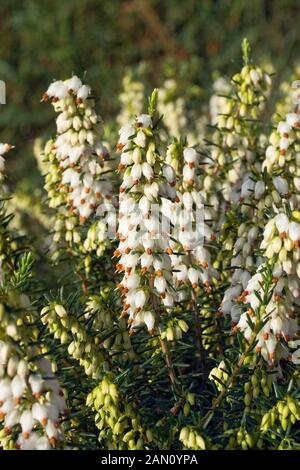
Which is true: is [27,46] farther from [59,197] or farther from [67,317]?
[67,317]

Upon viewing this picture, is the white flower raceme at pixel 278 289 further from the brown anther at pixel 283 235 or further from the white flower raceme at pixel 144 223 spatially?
the white flower raceme at pixel 144 223

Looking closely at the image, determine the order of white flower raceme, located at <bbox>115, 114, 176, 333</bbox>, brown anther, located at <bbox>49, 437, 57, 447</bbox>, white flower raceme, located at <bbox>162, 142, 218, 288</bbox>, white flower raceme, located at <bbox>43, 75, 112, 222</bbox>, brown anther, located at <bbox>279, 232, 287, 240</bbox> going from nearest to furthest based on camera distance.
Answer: brown anther, located at <bbox>49, 437, 57, 447</bbox> < brown anther, located at <bbox>279, 232, 287, 240</bbox> < white flower raceme, located at <bbox>115, 114, 176, 333</bbox> < white flower raceme, located at <bbox>162, 142, 218, 288</bbox> < white flower raceme, located at <bbox>43, 75, 112, 222</bbox>

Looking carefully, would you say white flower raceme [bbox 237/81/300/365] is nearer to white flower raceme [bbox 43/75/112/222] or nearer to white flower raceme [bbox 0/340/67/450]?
white flower raceme [bbox 0/340/67/450]

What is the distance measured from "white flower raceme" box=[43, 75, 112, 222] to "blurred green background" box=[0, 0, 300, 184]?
10.8 meters

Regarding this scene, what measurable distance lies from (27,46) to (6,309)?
14.7m

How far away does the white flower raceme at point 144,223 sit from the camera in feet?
15.3

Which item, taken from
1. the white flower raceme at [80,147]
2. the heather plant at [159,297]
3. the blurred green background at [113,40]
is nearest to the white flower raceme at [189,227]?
the heather plant at [159,297]

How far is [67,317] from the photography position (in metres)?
4.83

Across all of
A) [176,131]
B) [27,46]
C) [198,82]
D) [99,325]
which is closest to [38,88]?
[27,46]

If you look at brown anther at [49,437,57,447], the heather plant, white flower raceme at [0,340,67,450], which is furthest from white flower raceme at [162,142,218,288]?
brown anther at [49,437,57,447]

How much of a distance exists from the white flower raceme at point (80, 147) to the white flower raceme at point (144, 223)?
873 mm

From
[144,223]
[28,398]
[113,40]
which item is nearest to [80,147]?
[144,223]

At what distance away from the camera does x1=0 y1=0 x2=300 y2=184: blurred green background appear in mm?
16906

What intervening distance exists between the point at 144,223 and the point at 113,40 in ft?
45.6
